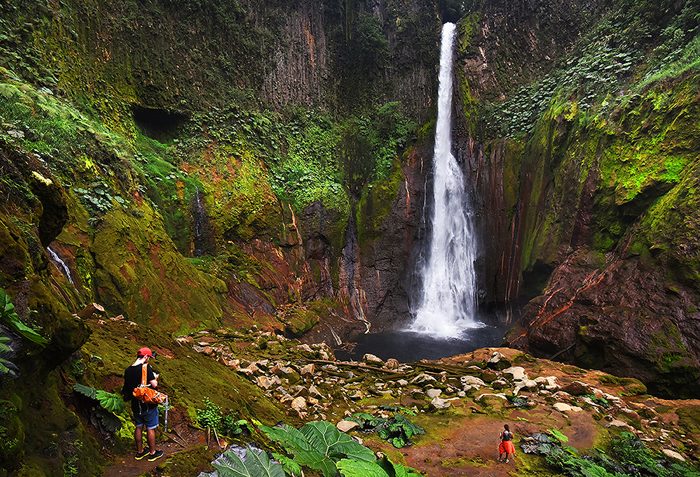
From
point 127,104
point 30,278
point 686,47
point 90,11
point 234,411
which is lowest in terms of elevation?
point 234,411

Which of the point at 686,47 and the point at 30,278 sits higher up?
the point at 686,47

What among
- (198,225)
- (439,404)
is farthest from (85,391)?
(198,225)

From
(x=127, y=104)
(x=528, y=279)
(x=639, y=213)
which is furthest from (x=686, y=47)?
(x=127, y=104)

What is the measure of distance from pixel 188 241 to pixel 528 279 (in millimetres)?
11875

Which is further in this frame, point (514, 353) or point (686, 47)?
point (686, 47)

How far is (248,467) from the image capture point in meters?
2.01

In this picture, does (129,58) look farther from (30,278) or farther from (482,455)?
(482,455)

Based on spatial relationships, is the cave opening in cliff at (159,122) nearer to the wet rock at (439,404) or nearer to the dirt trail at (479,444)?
the wet rock at (439,404)

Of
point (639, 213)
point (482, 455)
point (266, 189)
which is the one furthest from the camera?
point (266, 189)

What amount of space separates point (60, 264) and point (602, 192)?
13.7 metres

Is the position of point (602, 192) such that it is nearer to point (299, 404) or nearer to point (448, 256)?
point (448, 256)

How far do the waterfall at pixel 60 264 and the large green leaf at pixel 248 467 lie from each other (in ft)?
18.8

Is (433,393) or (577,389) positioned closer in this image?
(433,393)

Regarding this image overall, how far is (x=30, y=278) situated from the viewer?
2.71 m
